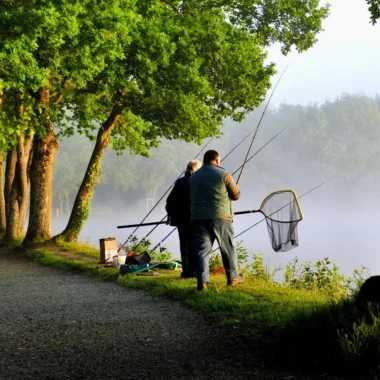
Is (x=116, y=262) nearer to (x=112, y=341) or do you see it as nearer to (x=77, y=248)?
(x=77, y=248)

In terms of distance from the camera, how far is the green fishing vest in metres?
9.61

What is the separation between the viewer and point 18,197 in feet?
78.4

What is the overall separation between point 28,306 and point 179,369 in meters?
4.69

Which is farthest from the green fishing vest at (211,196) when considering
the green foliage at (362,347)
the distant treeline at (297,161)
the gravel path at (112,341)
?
the distant treeline at (297,161)

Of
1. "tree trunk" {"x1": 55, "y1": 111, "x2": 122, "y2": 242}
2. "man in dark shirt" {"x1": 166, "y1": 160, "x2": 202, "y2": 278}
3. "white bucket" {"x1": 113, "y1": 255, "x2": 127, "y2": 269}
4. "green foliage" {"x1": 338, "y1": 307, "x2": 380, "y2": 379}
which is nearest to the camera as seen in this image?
"green foliage" {"x1": 338, "y1": 307, "x2": 380, "y2": 379}

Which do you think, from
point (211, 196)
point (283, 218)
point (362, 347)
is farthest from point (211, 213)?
point (362, 347)

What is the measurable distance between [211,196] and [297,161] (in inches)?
5351

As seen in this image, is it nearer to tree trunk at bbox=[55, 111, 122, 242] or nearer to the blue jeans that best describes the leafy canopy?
tree trunk at bbox=[55, 111, 122, 242]

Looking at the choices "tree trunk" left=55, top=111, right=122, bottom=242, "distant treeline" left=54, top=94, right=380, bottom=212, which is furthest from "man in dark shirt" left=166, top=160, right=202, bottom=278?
"distant treeline" left=54, top=94, right=380, bottom=212

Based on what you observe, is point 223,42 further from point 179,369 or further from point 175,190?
point 179,369

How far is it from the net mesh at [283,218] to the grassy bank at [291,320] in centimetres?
94

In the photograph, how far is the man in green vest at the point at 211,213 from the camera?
9.58 metres

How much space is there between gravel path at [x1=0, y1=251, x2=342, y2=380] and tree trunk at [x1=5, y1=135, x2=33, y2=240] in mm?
13118

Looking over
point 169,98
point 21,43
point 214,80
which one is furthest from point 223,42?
point 21,43
